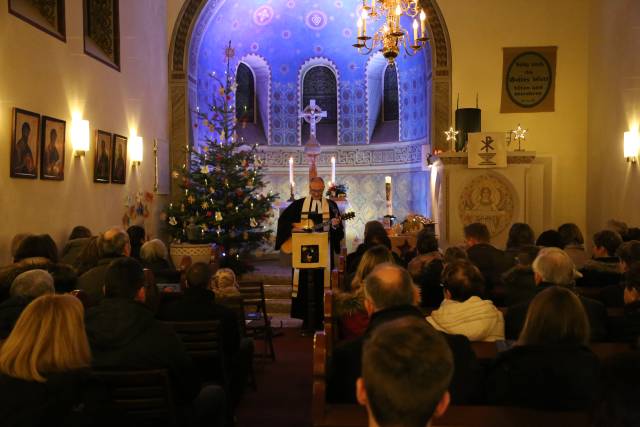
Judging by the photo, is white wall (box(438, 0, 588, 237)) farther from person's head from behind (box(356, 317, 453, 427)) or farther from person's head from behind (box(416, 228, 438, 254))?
person's head from behind (box(356, 317, 453, 427))

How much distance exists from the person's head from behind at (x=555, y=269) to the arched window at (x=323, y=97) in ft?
40.5

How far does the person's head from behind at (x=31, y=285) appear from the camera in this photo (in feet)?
13.1

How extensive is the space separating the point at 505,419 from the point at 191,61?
1172 cm

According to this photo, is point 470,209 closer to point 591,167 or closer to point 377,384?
point 591,167

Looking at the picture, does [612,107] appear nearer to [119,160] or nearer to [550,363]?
[119,160]

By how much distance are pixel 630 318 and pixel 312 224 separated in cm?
505

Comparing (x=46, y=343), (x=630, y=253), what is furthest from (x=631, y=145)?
(x=46, y=343)

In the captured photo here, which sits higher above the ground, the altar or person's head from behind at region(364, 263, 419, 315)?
the altar

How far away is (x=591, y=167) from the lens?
480 inches

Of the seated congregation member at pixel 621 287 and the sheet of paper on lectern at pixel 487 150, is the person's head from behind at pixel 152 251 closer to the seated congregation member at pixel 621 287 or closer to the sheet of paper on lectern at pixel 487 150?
the seated congregation member at pixel 621 287

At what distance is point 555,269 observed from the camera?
4.47 metres

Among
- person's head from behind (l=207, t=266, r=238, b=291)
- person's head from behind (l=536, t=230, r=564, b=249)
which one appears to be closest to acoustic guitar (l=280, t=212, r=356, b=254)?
person's head from behind (l=207, t=266, r=238, b=291)

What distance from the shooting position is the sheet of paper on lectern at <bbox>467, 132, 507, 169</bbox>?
405 inches

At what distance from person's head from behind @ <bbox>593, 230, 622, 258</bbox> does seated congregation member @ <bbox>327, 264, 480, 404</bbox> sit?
3485 mm
